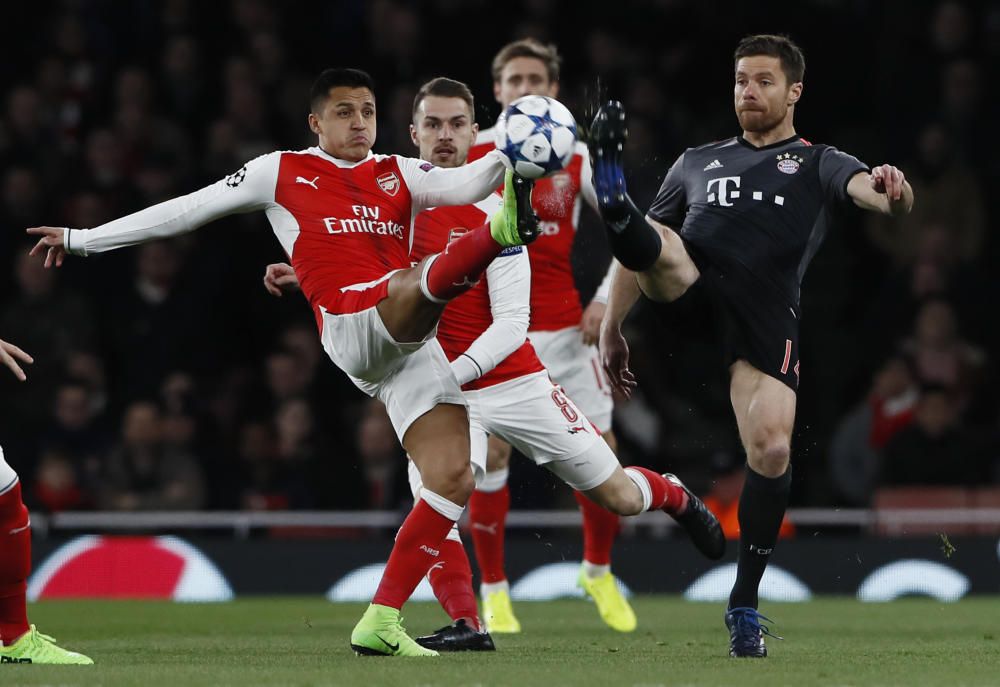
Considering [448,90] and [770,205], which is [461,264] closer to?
[770,205]

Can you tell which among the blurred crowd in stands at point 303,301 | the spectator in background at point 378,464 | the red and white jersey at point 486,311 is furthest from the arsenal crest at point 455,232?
the spectator in background at point 378,464

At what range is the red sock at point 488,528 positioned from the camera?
8000 mm

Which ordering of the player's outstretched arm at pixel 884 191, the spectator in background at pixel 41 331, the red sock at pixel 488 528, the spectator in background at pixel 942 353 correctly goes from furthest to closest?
the spectator in background at pixel 41 331
the spectator in background at pixel 942 353
the red sock at pixel 488 528
the player's outstretched arm at pixel 884 191

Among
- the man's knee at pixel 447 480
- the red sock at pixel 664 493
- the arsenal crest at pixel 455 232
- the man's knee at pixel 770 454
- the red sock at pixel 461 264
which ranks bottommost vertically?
the red sock at pixel 664 493

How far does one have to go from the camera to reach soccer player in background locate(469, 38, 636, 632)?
321 inches

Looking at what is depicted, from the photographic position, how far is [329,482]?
1155 cm

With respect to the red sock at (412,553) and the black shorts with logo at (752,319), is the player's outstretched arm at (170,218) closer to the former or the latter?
the red sock at (412,553)

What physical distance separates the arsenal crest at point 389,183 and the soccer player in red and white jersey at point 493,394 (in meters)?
0.52

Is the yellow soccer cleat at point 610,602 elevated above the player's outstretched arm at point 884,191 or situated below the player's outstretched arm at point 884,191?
below

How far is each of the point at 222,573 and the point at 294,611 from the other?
1.60 metres

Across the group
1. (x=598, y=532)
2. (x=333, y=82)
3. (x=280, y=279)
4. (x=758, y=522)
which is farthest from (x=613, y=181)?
(x=598, y=532)

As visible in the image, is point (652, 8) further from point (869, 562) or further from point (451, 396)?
point (451, 396)

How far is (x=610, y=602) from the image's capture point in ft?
26.7

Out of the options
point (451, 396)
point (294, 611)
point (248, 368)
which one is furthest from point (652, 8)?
point (451, 396)
